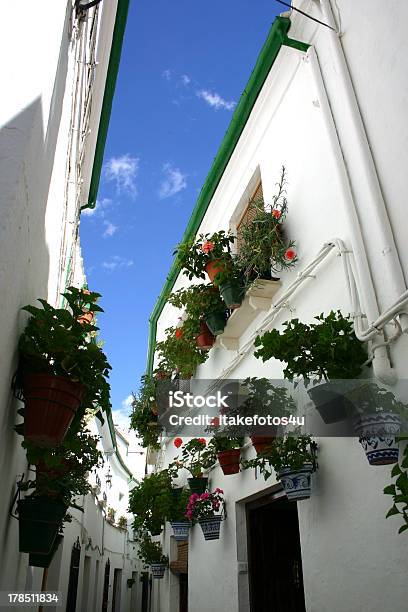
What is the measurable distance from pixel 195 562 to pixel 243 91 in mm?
5836

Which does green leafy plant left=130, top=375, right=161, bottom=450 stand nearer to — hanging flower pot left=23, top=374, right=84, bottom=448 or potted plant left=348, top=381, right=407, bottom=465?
potted plant left=348, top=381, right=407, bottom=465

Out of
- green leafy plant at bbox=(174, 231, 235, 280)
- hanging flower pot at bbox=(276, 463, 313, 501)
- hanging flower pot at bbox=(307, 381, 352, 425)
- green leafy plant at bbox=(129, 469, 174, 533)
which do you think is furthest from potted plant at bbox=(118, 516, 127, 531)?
hanging flower pot at bbox=(307, 381, 352, 425)

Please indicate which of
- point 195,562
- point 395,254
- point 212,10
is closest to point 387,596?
point 395,254

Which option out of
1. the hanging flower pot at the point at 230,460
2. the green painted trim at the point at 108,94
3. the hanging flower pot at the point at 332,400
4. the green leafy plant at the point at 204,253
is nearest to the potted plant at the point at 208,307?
the green leafy plant at the point at 204,253

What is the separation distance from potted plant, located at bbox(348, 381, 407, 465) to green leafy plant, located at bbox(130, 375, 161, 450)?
5236 millimetres

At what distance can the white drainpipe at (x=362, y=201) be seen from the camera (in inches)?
129

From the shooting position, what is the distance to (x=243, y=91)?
5.87 m

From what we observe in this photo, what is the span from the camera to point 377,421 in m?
2.77

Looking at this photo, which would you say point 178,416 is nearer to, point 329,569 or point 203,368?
point 203,368

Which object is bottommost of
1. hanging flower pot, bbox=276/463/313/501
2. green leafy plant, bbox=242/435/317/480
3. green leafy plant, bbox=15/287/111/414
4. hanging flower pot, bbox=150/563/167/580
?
hanging flower pot, bbox=150/563/167/580

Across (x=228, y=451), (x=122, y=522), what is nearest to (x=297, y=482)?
(x=228, y=451)

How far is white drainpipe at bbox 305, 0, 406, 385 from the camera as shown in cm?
327

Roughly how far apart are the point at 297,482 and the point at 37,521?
1.76m

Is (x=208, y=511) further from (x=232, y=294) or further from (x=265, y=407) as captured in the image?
(x=232, y=294)
